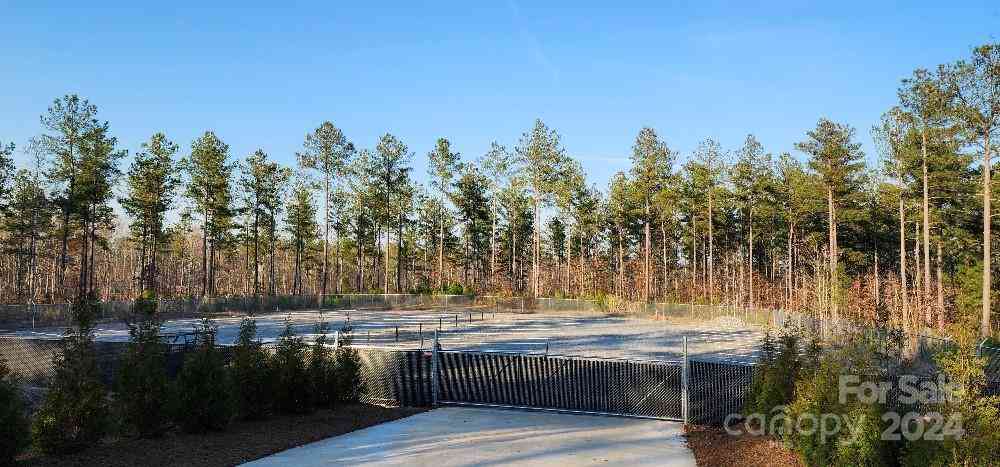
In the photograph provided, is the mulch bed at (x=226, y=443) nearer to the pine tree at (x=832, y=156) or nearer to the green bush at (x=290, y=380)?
the green bush at (x=290, y=380)

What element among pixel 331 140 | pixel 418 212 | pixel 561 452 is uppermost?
pixel 331 140

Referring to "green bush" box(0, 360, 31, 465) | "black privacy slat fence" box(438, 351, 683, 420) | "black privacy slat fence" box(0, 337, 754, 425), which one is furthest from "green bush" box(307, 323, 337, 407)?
"green bush" box(0, 360, 31, 465)

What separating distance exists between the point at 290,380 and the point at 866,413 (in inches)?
369

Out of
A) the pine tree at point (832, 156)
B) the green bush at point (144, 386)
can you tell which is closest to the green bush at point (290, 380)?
the green bush at point (144, 386)

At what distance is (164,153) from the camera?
55.0m

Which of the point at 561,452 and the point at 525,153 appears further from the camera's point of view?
the point at 525,153

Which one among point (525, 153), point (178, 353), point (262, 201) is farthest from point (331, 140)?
point (178, 353)

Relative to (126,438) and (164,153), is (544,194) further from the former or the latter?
(126,438)

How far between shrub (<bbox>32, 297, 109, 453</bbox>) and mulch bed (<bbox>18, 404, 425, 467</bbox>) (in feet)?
0.70

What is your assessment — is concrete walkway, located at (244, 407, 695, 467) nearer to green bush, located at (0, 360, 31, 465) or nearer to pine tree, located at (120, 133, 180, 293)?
green bush, located at (0, 360, 31, 465)

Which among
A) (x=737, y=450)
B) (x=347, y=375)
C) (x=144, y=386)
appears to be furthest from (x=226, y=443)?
(x=737, y=450)

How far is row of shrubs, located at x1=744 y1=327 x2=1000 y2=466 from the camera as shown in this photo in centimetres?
650

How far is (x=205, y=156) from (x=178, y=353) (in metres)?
46.2

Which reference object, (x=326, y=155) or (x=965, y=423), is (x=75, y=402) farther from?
(x=326, y=155)
